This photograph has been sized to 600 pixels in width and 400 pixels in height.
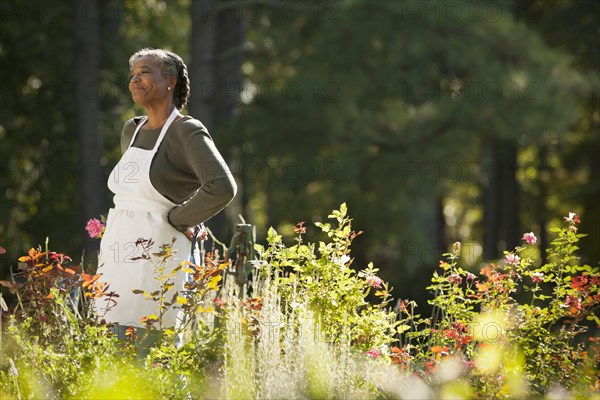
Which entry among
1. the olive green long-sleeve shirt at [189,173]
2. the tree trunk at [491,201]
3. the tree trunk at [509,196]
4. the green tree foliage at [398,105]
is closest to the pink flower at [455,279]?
the olive green long-sleeve shirt at [189,173]

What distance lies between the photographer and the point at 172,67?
4242mm

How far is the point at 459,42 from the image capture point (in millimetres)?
15953

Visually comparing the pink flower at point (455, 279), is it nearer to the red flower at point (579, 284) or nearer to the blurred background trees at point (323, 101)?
the red flower at point (579, 284)

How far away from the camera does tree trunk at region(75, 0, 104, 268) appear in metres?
13.8

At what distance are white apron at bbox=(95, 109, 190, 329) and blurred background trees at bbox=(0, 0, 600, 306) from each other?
9.69m

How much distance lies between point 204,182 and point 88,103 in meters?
10.2

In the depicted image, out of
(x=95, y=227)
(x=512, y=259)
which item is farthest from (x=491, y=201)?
(x=95, y=227)

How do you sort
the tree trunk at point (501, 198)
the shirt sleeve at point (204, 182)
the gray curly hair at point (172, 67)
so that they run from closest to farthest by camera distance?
the shirt sleeve at point (204, 182), the gray curly hair at point (172, 67), the tree trunk at point (501, 198)

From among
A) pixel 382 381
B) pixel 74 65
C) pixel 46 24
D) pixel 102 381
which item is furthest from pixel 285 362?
pixel 46 24

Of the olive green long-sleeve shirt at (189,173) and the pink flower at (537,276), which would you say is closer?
the olive green long-sleeve shirt at (189,173)

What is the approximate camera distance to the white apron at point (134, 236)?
4.09 meters

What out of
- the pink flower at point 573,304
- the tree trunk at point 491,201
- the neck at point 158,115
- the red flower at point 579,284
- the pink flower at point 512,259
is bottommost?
the pink flower at point 573,304

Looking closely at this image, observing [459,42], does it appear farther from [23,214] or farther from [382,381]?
[382,381]

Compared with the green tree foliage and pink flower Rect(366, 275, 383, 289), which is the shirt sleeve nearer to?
pink flower Rect(366, 275, 383, 289)
